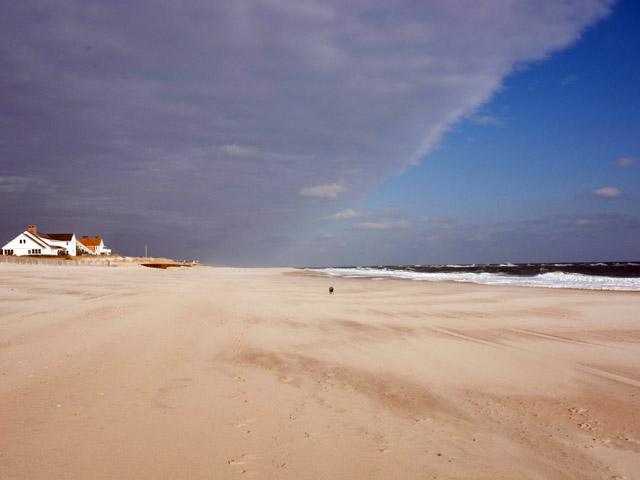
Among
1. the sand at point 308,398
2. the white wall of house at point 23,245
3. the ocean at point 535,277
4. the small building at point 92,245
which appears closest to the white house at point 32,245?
the white wall of house at point 23,245

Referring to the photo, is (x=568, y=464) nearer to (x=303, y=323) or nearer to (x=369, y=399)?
(x=369, y=399)

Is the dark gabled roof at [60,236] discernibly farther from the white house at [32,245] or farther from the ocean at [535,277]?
the ocean at [535,277]

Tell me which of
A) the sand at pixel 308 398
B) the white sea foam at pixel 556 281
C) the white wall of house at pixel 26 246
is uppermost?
the white wall of house at pixel 26 246

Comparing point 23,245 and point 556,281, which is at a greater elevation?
point 23,245

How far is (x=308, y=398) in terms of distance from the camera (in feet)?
20.1

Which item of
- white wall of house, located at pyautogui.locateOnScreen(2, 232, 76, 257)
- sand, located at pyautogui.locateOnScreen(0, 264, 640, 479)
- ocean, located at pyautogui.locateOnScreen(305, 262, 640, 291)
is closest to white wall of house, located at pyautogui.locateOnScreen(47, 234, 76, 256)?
white wall of house, located at pyautogui.locateOnScreen(2, 232, 76, 257)

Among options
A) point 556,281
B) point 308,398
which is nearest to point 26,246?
point 556,281

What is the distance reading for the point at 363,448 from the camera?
4609 millimetres

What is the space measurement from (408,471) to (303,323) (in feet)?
26.3

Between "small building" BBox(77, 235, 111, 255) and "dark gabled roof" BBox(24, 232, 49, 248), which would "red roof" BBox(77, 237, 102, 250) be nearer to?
"small building" BBox(77, 235, 111, 255)

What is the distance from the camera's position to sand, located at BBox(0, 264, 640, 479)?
427 centimetres

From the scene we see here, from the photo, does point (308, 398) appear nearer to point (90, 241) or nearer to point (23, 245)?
point (23, 245)

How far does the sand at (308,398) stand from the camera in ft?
14.0

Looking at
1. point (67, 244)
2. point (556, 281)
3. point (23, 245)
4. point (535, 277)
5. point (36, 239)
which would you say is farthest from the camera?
point (67, 244)
